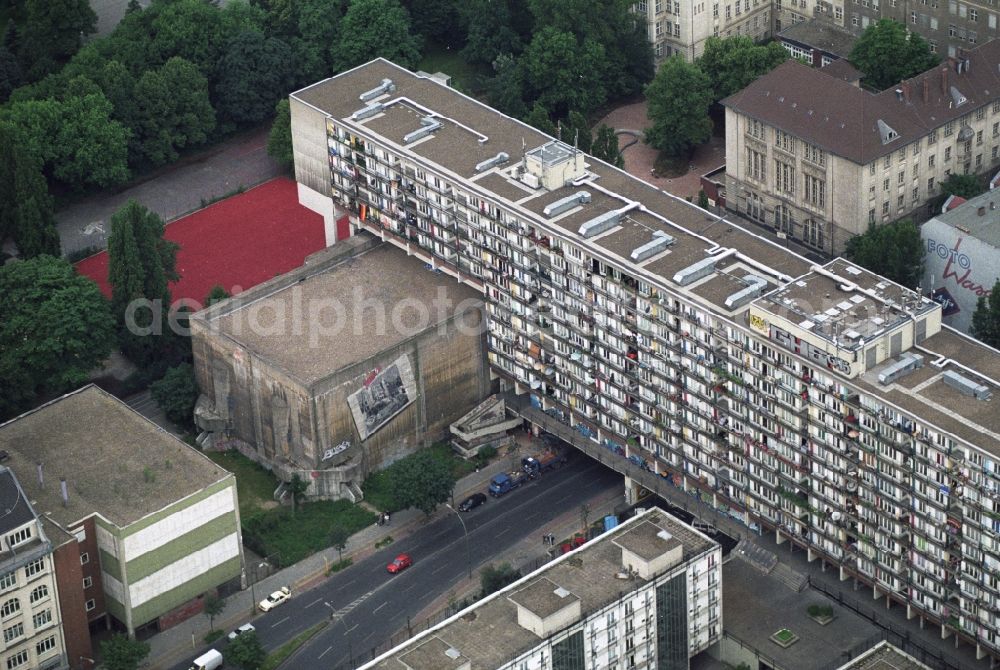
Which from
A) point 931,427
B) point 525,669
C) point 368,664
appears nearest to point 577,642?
point 525,669

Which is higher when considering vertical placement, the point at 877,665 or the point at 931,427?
the point at 931,427

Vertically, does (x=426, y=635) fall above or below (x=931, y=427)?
below

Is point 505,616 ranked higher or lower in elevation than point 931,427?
lower

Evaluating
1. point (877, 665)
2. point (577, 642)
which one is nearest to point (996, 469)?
point (877, 665)

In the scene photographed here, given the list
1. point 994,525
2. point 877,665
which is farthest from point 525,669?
point 994,525

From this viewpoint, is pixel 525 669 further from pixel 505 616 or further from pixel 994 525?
pixel 994 525

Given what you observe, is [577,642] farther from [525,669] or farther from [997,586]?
[997,586]

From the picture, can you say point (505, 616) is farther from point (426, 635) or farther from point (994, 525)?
point (994, 525)
